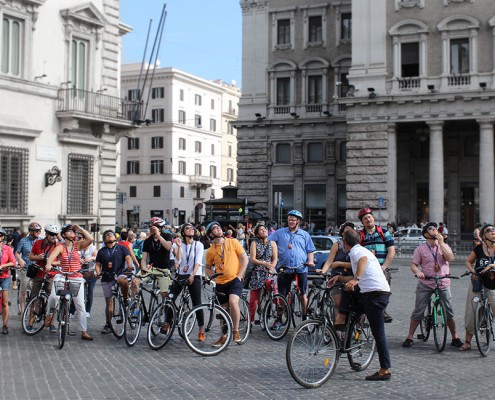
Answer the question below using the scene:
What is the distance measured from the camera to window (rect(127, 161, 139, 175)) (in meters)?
80.6

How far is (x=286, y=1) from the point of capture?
50.3m

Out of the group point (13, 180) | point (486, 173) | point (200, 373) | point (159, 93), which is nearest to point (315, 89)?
point (486, 173)

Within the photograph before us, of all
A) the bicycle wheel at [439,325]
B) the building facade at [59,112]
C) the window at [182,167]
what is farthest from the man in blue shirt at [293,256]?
the window at [182,167]

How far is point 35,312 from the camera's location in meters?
13.2

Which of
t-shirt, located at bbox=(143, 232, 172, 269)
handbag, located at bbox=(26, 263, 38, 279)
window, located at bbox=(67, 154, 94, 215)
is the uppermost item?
window, located at bbox=(67, 154, 94, 215)

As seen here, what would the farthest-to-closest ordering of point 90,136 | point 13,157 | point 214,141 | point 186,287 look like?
point 214,141
point 90,136
point 13,157
point 186,287

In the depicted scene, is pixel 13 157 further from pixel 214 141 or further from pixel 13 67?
pixel 214 141

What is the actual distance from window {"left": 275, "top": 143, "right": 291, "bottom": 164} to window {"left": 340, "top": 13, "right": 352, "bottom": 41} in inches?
321

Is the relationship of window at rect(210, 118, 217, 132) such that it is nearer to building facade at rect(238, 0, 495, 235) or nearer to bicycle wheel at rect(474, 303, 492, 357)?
building facade at rect(238, 0, 495, 235)

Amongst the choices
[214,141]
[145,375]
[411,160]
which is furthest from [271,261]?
[214,141]

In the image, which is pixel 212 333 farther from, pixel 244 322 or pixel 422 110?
pixel 422 110

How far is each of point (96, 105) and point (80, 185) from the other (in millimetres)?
2969

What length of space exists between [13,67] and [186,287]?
47.9 feet

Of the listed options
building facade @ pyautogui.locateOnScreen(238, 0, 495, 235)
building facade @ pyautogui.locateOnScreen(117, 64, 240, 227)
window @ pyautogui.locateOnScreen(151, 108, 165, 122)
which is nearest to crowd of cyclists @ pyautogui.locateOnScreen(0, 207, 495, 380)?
building facade @ pyautogui.locateOnScreen(238, 0, 495, 235)
